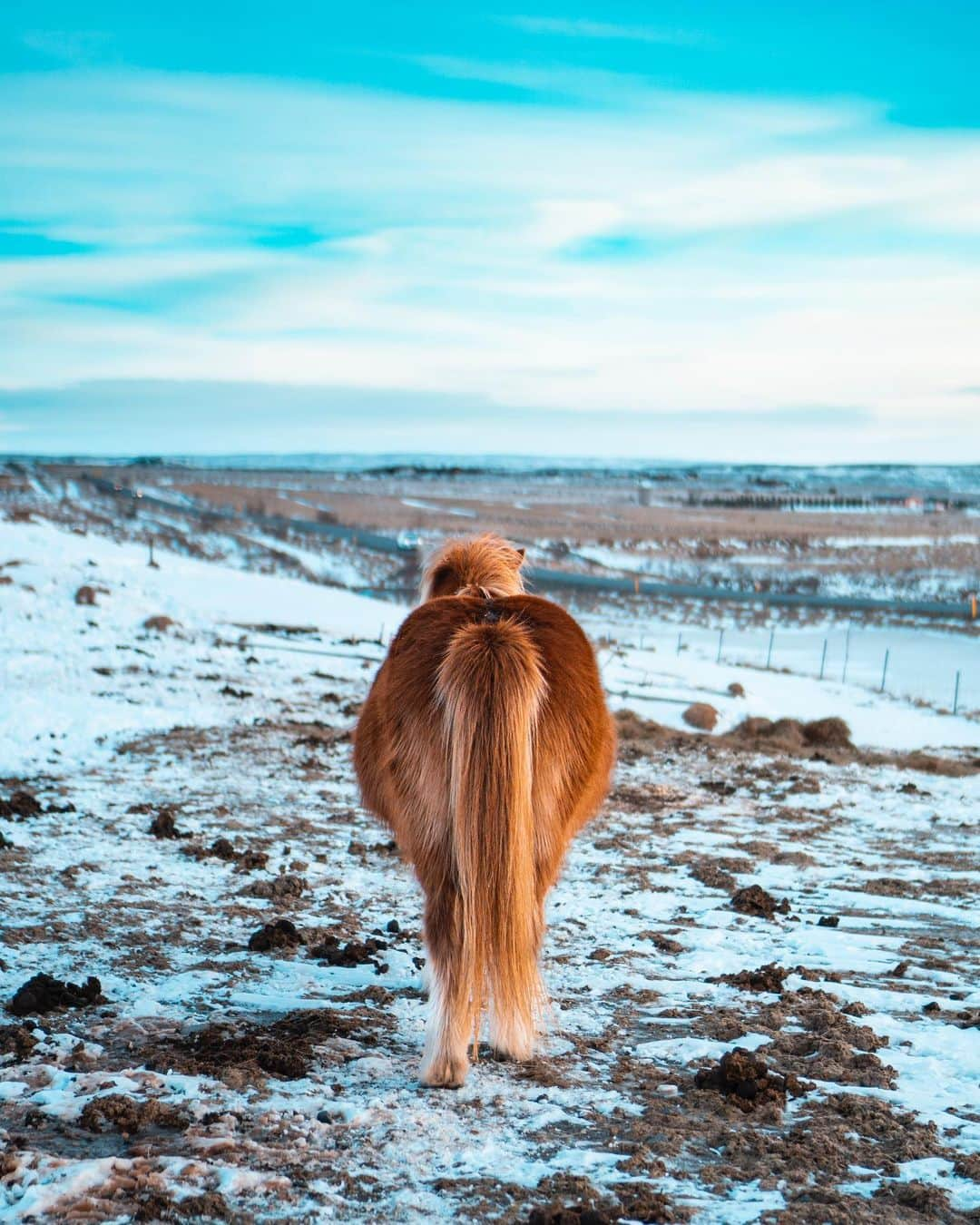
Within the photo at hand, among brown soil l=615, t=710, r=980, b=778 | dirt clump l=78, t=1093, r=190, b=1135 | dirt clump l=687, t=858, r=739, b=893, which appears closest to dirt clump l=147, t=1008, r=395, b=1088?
dirt clump l=78, t=1093, r=190, b=1135

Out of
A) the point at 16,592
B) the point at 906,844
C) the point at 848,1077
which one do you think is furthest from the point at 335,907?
the point at 16,592

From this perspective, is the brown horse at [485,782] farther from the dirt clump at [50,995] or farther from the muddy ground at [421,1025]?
the dirt clump at [50,995]

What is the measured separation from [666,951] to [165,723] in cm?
687

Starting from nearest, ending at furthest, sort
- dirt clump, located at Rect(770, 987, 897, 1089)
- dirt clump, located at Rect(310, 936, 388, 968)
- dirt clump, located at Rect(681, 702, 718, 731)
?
dirt clump, located at Rect(770, 987, 897, 1089), dirt clump, located at Rect(310, 936, 388, 968), dirt clump, located at Rect(681, 702, 718, 731)

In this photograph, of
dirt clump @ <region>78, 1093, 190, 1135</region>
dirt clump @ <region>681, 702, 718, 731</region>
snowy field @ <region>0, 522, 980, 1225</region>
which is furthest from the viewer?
dirt clump @ <region>681, 702, 718, 731</region>

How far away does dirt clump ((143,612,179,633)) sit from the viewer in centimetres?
1609

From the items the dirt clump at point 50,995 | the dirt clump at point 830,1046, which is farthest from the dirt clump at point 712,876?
the dirt clump at point 50,995

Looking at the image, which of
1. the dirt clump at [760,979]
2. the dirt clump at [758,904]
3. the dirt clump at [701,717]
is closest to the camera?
the dirt clump at [760,979]

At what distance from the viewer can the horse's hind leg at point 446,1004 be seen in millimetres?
4004

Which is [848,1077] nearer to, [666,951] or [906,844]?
[666,951]

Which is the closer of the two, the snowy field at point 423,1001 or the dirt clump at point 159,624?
the snowy field at point 423,1001

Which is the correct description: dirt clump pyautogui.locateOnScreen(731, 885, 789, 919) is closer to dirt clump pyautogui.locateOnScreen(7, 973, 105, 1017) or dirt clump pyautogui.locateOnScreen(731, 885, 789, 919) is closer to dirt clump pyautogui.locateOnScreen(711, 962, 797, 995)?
dirt clump pyautogui.locateOnScreen(711, 962, 797, 995)

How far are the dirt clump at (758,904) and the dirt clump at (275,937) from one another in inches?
107

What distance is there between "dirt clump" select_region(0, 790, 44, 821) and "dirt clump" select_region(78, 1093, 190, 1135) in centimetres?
426
